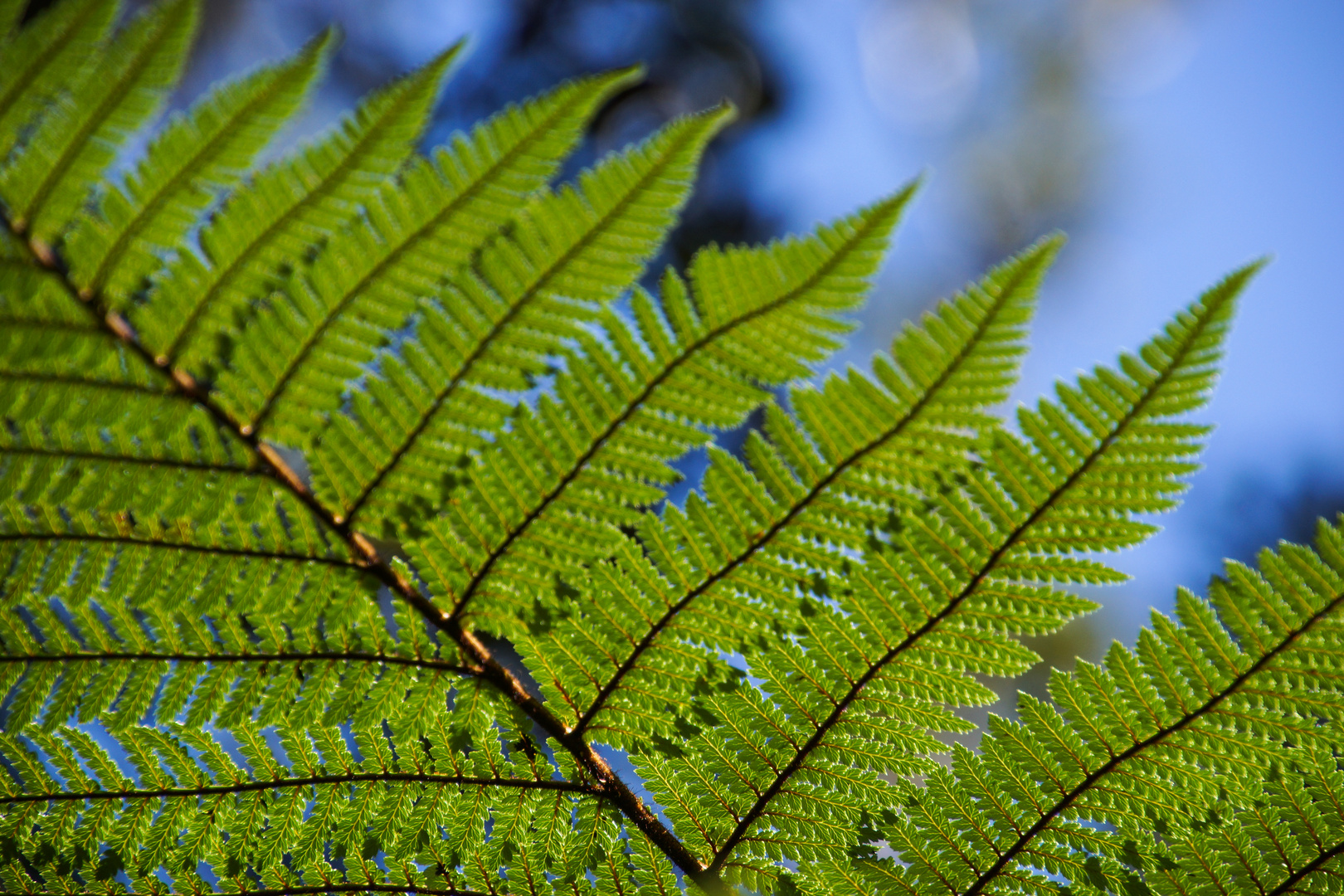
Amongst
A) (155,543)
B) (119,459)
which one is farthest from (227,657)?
(119,459)

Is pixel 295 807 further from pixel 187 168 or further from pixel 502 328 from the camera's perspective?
pixel 187 168

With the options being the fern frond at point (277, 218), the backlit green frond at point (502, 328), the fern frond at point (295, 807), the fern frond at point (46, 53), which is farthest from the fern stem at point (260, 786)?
the fern frond at point (46, 53)

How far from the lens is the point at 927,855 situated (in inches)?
41.6

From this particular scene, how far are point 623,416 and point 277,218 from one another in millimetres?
493

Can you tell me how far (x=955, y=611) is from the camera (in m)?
1.04

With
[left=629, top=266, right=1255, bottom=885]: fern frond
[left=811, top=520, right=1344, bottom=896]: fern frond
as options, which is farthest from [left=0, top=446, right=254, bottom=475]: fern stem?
[left=811, top=520, right=1344, bottom=896]: fern frond

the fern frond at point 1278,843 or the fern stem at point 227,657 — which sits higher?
the fern frond at point 1278,843

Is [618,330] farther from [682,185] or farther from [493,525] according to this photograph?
[493,525]

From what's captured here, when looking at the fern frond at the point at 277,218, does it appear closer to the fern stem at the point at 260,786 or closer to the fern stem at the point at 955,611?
the fern stem at the point at 260,786

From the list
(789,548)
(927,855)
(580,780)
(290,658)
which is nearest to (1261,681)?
(927,855)

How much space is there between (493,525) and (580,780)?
37 cm

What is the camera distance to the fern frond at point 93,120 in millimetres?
901

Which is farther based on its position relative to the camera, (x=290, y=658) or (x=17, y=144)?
(x=290, y=658)

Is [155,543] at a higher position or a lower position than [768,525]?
lower
